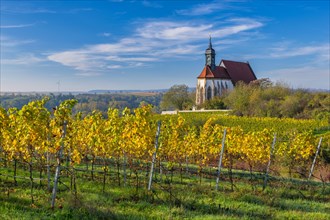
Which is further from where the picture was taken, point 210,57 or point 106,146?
point 210,57

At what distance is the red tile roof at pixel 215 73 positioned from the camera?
63.0m

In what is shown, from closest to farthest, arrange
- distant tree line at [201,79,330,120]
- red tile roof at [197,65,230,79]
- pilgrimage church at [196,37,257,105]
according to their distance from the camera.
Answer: distant tree line at [201,79,330,120] < pilgrimage church at [196,37,257,105] < red tile roof at [197,65,230,79]

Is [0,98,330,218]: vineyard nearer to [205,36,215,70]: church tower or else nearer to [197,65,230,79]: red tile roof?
[197,65,230,79]: red tile roof

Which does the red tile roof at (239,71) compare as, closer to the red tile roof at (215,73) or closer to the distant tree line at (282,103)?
the red tile roof at (215,73)

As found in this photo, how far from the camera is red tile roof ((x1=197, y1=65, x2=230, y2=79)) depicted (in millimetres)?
63031

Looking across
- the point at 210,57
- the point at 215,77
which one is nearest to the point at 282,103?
the point at 215,77

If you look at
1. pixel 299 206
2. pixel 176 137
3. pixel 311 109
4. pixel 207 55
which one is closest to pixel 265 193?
pixel 299 206

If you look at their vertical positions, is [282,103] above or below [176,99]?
below

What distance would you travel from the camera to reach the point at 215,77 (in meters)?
62.9

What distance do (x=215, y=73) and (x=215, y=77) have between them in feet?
3.93

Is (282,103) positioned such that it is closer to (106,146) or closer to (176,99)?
(176,99)

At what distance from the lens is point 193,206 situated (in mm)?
7391

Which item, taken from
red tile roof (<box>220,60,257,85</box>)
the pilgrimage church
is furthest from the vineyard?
red tile roof (<box>220,60,257,85</box>)

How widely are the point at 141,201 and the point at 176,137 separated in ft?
15.3
